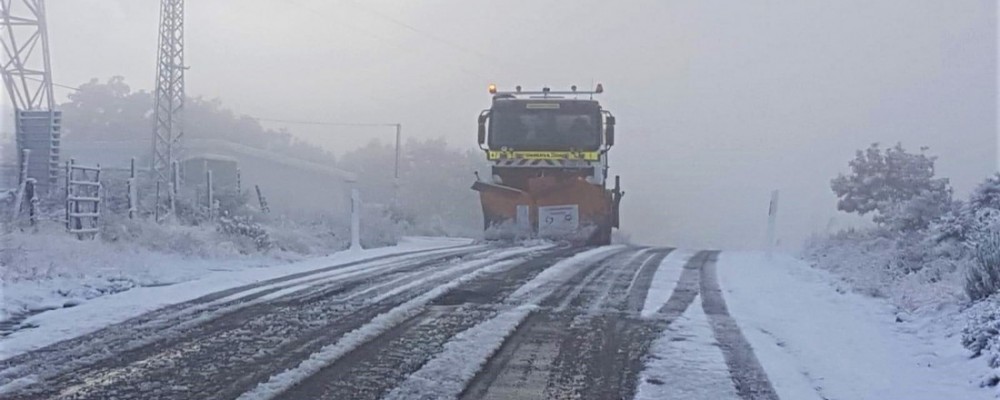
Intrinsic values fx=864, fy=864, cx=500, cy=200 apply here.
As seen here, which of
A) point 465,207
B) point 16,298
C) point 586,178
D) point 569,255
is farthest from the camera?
point 465,207

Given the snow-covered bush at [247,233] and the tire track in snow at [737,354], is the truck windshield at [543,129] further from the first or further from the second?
the tire track in snow at [737,354]

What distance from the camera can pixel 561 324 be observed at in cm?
657

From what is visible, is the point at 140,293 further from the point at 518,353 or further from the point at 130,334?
the point at 518,353

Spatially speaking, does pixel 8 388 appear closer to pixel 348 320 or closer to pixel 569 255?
pixel 348 320

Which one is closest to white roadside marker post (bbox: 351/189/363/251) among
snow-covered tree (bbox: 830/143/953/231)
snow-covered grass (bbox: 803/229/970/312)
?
snow-covered grass (bbox: 803/229/970/312)

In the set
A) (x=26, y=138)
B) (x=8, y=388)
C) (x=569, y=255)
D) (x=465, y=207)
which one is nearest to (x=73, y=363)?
(x=8, y=388)

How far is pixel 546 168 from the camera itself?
746 inches

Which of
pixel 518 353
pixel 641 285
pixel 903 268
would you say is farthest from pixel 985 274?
pixel 518 353

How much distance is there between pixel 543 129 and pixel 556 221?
211 cm

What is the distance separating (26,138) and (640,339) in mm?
18008

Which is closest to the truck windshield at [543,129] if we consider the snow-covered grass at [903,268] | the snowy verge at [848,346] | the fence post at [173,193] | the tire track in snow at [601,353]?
the snow-covered grass at [903,268]

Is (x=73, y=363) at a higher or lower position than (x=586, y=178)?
lower

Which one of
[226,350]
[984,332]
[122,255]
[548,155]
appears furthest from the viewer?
[548,155]

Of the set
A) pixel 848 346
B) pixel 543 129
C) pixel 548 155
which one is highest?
pixel 543 129
